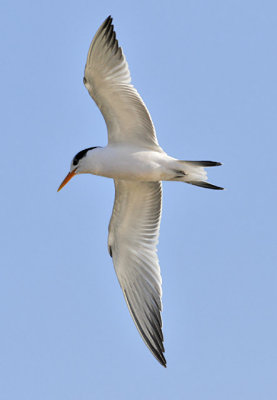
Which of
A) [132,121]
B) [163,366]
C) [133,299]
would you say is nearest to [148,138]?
[132,121]

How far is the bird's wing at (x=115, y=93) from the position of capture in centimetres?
1063

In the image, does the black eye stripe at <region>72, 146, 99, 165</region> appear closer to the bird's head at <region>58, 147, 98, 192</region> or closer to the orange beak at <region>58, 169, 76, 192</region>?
the bird's head at <region>58, 147, 98, 192</region>

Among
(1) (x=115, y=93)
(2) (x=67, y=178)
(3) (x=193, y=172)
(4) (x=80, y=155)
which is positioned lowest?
(2) (x=67, y=178)

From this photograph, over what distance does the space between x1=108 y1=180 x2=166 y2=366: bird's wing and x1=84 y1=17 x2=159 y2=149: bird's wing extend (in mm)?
781

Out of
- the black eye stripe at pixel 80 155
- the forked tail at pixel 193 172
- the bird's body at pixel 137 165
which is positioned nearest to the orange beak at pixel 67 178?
the black eye stripe at pixel 80 155

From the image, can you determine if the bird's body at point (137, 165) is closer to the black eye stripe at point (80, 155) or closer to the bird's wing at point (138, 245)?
the black eye stripe at point (80, 155)

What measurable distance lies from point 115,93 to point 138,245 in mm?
2261

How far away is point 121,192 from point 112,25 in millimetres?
2315

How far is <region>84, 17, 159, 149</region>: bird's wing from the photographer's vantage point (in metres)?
10.6

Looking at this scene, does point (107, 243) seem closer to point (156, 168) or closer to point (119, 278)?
point (119, 278)

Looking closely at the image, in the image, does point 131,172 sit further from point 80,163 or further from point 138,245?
point 138,245

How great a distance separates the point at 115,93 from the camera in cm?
1091

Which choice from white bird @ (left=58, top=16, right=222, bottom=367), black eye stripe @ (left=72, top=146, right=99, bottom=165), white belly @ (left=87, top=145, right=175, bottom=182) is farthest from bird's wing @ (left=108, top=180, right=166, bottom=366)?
black eye stripe @ (left=72, top=146, right=99, bottom=165)

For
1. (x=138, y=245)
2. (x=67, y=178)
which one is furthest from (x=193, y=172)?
(x=67, y=178)
